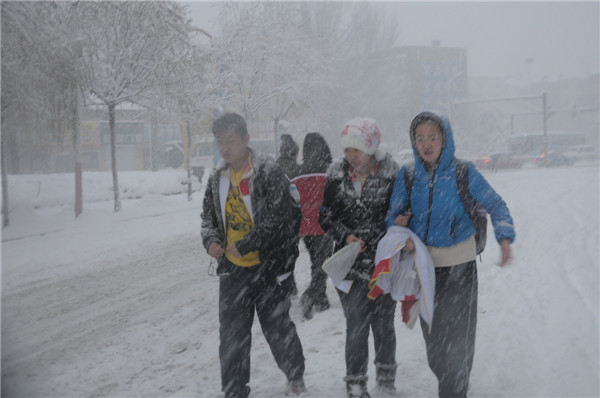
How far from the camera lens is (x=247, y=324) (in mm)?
3873

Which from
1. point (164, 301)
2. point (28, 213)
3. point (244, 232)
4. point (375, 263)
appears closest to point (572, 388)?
point (375, 263)

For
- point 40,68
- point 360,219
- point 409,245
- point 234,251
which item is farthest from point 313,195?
point 40,68

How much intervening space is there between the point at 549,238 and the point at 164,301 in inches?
226

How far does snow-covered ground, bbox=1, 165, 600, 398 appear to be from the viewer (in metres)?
4.33

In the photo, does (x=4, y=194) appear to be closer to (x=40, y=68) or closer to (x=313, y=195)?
(x=40, y=68)

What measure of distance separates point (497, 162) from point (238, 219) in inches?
1483

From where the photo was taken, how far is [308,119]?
1224 inches

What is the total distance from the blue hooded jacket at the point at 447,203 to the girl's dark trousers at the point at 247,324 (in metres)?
1.05

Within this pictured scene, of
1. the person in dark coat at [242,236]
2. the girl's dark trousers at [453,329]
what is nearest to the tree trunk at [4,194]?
the person in dark coat at [242,236]

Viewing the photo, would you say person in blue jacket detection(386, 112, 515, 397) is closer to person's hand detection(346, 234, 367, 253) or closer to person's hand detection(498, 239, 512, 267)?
person's hand detection(498, 239, 512, 267)

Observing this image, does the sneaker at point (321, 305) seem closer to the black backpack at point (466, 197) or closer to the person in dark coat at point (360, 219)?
the person in dark coat at point (360, 219)

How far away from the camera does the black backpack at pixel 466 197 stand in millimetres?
3418

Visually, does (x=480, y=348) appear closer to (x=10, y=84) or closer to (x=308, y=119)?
(x=10, y=84)

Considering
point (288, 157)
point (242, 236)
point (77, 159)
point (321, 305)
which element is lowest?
point (321, 305)
